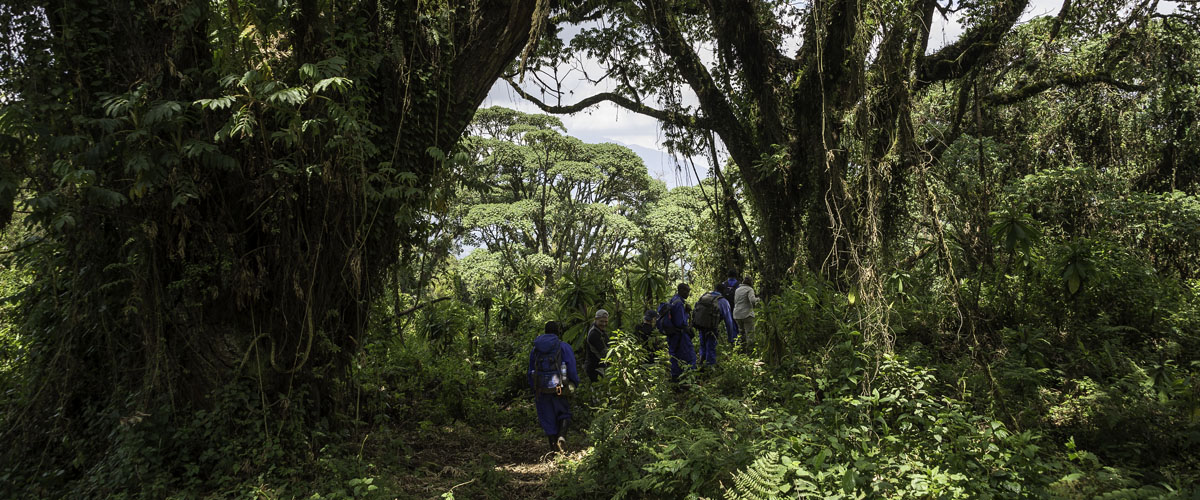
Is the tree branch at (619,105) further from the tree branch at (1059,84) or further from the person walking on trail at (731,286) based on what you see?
the tree branch at (1059,84)

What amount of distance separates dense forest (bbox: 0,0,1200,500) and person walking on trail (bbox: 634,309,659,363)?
9cm

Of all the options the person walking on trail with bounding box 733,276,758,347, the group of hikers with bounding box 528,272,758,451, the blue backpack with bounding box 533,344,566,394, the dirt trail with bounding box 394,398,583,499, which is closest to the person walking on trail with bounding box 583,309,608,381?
the group of hikers with bounding box 528,272,758,451

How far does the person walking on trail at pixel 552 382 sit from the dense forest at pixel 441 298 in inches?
6.0

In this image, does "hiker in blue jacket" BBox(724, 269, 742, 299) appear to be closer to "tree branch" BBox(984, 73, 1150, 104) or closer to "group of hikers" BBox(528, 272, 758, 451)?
"group of hikers" BBox(528, 272, 758, 451)

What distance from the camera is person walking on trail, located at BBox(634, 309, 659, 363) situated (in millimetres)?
7207

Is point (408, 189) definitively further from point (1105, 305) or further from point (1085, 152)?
point (1085, 152)

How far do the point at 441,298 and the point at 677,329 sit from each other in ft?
9.89

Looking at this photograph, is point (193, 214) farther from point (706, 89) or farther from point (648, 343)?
point (706, 89)

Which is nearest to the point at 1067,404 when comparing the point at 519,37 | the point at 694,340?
the point at 694,340

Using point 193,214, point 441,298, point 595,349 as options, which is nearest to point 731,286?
point 595,349

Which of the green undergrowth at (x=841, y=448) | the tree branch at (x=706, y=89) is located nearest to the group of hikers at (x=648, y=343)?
the green undergrowth at (x=841, y=448)

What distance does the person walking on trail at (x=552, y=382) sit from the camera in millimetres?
6102

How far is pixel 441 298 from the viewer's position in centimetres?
632

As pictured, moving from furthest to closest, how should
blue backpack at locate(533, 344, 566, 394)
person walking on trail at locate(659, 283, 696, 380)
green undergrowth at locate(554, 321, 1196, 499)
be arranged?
person walking on trail at locate(659, 283, 696, 380) < blue backpack at locate(533, 344, 566, 394) < green undergrowth at locate(554, 321, 1196, 499)
